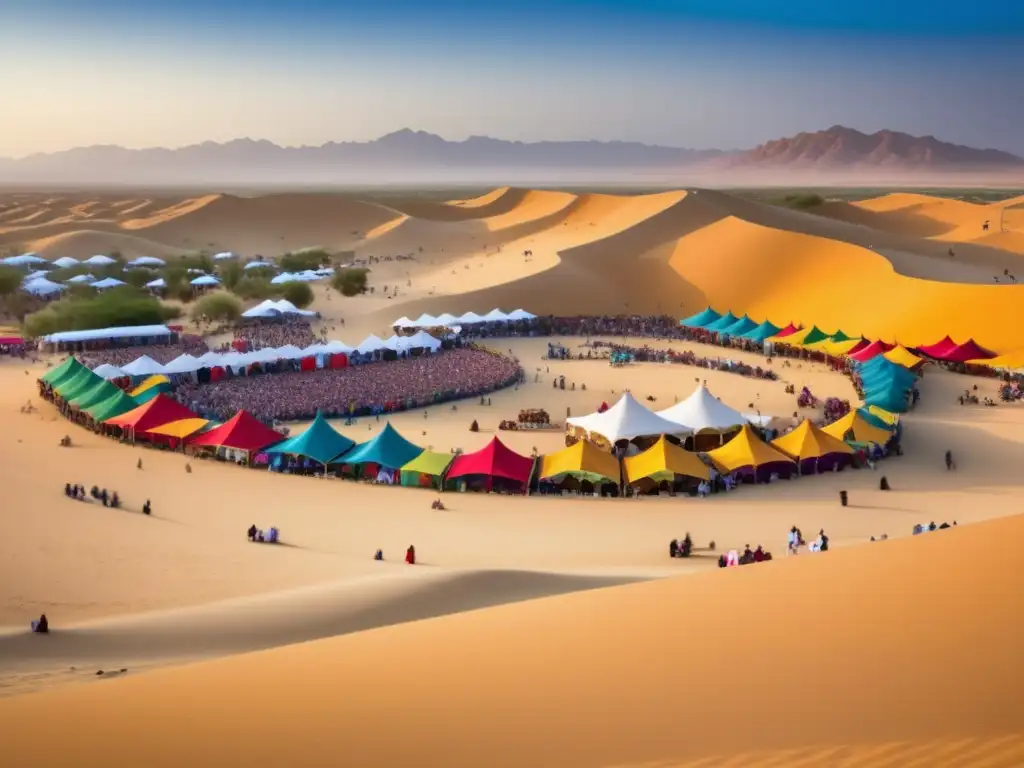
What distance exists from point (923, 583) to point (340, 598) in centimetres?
692

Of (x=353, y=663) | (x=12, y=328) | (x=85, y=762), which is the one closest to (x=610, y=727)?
(x=353, y=663)

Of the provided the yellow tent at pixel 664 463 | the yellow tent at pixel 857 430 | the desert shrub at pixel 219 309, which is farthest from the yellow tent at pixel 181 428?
the desert shrub at pixel 219 309

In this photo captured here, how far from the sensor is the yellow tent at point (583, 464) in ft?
71.5

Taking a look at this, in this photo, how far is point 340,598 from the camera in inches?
524

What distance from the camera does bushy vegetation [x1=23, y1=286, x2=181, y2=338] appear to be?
43.8 meters

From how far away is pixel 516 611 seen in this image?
916 cm

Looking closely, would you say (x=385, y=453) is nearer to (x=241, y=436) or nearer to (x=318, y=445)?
(x=318, y=445)

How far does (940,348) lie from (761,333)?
6.58 metres

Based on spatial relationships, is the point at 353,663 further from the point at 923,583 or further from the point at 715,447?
the point at 715,447

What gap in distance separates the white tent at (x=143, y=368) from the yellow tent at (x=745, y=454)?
17.5 meters

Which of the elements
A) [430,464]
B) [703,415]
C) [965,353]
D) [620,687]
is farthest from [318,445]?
[965,353]

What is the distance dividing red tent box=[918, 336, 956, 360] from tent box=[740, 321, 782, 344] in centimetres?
566

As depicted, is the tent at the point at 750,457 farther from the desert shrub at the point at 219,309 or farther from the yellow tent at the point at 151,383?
the desert shrub at the point at 219,309

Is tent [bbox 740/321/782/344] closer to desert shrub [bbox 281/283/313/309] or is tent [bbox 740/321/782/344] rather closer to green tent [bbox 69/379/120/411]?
desert shrub [bbox 281/283/313/309]
